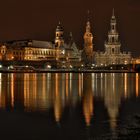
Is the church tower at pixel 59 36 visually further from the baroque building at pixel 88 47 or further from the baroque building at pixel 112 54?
the baroque building at pixel 112 54

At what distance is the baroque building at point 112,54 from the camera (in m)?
163

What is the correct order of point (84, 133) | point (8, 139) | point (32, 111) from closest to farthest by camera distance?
1. point (8, 139)
2. point (84, 133)
3. point (32, 111)

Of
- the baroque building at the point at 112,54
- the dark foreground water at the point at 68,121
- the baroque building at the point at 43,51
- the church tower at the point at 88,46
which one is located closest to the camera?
the dark foreground water at the point at 68,121

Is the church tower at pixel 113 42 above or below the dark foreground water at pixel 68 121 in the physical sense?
above

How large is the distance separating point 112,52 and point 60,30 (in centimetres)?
2274

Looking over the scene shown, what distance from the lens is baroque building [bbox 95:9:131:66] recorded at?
162625 millimetres

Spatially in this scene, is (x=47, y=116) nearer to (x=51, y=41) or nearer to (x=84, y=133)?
(x=84, y=133)

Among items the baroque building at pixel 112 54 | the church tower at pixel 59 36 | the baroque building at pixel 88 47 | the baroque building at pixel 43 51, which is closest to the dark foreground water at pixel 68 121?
the baroque building at pixel 43 51

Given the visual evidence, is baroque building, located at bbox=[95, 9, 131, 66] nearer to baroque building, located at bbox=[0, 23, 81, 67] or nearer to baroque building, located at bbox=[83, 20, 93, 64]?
baroque building, located at bbox=[83, 20, 93, 64]

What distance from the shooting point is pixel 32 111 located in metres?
19.9

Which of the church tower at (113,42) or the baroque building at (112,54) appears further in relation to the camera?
the church tower at (113,42)

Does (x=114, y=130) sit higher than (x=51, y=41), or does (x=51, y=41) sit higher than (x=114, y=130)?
(x=51, y=41)

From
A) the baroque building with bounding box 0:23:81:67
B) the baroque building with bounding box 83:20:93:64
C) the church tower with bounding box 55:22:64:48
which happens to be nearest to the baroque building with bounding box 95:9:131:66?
the baroque building with bounding box 83:20:93:64

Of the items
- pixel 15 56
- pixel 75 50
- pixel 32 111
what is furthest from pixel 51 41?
pixel 32 111
